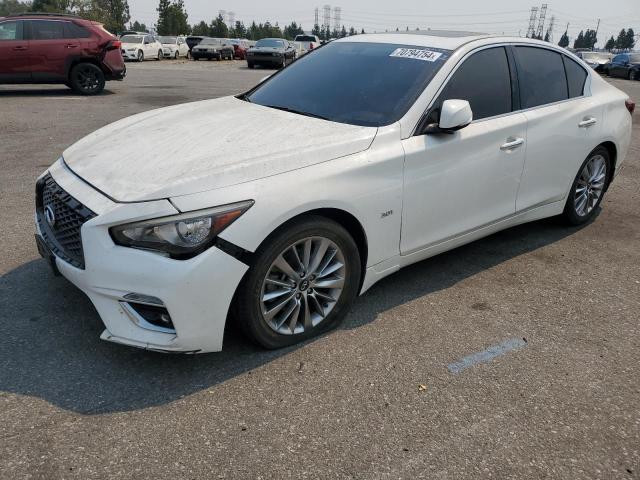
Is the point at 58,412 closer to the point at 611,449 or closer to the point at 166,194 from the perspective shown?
the point at 166,194

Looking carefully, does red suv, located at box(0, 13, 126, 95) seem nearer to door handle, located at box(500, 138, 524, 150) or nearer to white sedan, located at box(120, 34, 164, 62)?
door handle, located at box(500, 138, 524, 150)

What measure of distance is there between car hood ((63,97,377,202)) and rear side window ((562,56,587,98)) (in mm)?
2339

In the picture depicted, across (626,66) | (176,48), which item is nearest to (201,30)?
(176,48)

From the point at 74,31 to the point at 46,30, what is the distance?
58cm

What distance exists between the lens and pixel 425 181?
11.3 feet

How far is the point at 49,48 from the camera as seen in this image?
1257cm

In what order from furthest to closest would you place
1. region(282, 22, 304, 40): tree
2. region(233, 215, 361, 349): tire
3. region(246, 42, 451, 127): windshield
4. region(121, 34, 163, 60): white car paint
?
region(282, 22, 304, 40): tree < region(121, 34, 163, 60): white car paint < region(246, 42, 451, 127): windshield < region(233, 215, 361, 349): tire

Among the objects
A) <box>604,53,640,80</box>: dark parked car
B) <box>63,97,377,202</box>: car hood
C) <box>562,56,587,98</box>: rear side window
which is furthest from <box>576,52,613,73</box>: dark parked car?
<box>63,97,377,202</box>: car hood

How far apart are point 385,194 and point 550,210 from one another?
210cm

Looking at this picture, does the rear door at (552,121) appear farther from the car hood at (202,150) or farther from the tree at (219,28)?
the tree at (219,28)

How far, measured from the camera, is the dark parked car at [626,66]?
3027cm

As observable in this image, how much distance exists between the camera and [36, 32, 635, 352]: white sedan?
8.66ft

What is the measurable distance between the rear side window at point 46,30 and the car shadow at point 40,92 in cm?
134

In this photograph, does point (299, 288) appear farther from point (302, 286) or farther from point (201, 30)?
point (201, 30)
